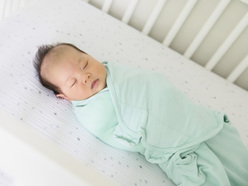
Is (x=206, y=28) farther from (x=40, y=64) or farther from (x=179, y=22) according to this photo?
(x=40, y=64)

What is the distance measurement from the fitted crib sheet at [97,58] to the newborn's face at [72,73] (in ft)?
0.29

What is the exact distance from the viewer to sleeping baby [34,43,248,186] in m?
0.79

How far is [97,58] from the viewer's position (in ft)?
3.48

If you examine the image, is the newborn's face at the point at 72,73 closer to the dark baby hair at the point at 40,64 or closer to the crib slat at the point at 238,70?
the dark baby hair at the point at 40,64

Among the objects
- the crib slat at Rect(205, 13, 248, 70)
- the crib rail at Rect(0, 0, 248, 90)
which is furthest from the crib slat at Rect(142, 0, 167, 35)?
the crib slat at Rect(205, 13, 248, 70)

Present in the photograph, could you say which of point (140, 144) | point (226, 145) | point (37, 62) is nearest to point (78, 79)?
point (37, 62)

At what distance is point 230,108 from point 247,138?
0.51 ft

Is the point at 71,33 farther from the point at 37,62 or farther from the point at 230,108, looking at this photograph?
the point at 230,108

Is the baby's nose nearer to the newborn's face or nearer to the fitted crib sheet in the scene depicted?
the newborn's face

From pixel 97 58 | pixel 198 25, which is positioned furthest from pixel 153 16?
pixel 97 58

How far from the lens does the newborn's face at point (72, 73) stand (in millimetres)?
808

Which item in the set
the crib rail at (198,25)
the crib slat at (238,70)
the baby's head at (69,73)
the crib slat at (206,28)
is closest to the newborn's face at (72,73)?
the baby's head at (69,73)

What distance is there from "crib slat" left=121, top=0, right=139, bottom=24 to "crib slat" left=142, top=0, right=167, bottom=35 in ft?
0.30

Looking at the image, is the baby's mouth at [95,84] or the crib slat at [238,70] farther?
the crib slat at [238,70]
